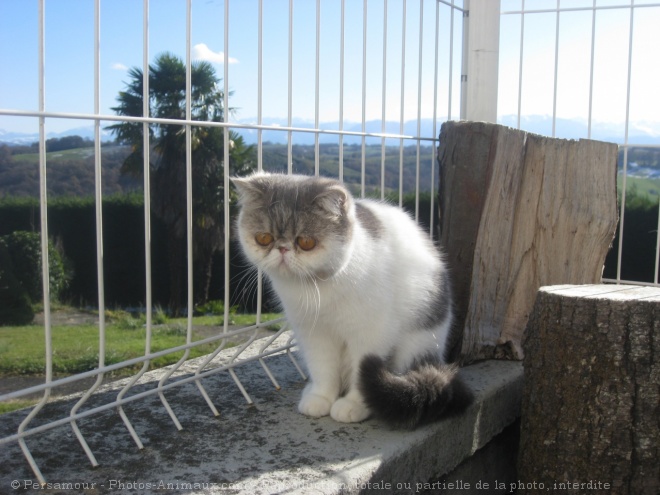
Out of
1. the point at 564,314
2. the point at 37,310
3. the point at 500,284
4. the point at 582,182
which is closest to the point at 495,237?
the point at 500,284

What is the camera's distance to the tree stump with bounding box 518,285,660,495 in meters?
2.00

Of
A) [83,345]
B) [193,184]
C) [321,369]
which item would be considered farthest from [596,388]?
[193,184]

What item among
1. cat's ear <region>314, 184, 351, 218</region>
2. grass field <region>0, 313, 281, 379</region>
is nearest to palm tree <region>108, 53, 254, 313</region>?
grass field <region>0, 313, 281, 379</region>

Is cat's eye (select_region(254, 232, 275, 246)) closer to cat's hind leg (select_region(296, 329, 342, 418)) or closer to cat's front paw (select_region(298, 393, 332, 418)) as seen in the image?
cat's hind leg (select_region(296, 329, 342, 418))

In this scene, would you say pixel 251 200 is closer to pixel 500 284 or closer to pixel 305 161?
pixel 500 284

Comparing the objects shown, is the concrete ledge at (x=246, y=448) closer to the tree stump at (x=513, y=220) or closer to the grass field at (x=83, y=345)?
the tree stump at (x=513, y=220)

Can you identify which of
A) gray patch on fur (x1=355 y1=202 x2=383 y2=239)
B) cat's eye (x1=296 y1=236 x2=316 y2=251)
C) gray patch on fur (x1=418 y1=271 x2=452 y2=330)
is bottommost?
gray patch on fur (x1=418 y1=271 x2=452 y2=330)

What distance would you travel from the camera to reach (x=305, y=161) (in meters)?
3.94

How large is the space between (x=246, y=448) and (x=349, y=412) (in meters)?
0.39

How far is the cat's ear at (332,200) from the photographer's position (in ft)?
6.44

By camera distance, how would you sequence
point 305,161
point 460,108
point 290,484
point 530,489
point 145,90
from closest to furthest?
point 290,484 < point 145,90 < point 530,489 < point 460,108 < point 305,161

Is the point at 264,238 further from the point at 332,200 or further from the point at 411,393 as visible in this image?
Answer: the point at 411,393

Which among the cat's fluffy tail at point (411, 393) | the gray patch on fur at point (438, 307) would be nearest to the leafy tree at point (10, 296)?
the gray patch on fur at point (438, 307)

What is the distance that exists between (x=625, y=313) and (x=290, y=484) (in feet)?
3.92
